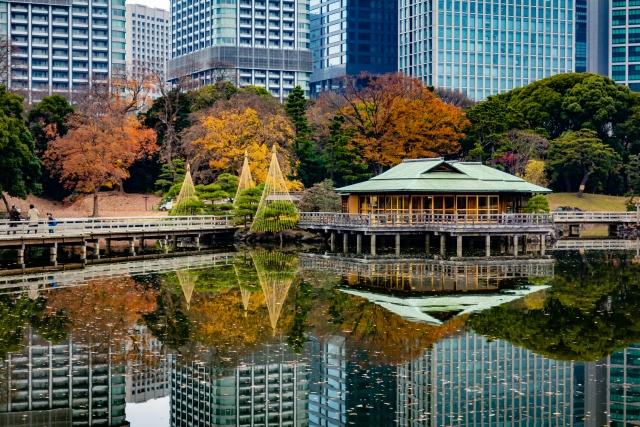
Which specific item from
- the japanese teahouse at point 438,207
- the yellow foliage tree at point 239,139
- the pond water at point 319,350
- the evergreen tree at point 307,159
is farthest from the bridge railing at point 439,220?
the evergreen tree at point 307,159

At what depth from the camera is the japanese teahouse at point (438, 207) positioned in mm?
52594

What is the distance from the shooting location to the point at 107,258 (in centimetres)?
5197

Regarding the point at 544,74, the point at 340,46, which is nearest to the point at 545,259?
the point at 544,74

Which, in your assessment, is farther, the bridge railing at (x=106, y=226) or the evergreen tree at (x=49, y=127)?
the evergreen tree at (x=49, y=127)

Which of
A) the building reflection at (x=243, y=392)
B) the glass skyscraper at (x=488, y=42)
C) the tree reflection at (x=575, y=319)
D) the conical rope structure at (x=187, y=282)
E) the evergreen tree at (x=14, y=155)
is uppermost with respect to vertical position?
the glass skyscraper at (x=488, y=42)

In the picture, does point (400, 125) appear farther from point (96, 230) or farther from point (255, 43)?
point (255, 43)

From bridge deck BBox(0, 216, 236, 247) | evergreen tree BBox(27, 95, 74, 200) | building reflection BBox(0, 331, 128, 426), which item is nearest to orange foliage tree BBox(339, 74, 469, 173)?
bridge deck BBox(0, 216, 236, 247)

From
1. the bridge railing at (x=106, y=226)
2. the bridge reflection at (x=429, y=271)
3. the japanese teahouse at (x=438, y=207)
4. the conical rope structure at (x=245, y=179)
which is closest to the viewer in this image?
the bridge reflection at (x=429, y=271)

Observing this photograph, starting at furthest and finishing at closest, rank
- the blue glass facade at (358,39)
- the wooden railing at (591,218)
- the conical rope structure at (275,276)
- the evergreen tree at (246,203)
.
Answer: the blue glass facade at (358,39)
the wooden railing at (591,218)
the evergreen tree at (246,203)
the conical rope structure at (275,276)

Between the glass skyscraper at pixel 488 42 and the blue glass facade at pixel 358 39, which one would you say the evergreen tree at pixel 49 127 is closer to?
the glass skyscraper at pixel 488 42

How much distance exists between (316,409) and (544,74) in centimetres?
13312

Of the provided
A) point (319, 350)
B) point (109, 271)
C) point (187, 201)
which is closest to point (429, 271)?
point (109, 271)

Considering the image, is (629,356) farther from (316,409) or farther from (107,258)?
(107,258)

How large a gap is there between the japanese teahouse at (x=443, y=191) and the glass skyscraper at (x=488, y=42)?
282 ft
